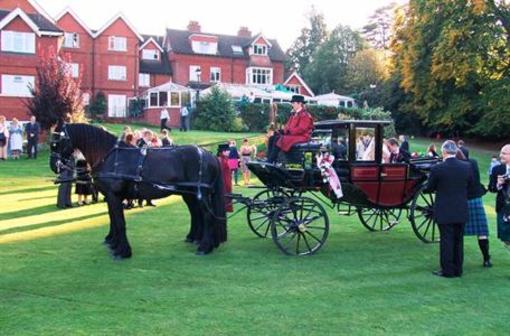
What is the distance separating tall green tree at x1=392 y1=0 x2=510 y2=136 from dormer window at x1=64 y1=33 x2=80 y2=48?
2653cm

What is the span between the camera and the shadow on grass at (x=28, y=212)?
13.0 m

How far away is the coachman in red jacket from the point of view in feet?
31.9

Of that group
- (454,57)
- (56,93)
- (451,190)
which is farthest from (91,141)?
(454,57)

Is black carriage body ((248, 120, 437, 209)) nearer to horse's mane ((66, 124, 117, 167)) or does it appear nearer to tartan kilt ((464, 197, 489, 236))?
tartan kilt ((464, 197, 489, 236))

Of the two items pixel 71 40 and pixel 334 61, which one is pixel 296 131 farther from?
pixel 334 61

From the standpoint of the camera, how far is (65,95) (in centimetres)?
2750

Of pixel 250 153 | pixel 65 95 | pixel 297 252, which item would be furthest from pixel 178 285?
pixel 65 95

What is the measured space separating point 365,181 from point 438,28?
3322 cm

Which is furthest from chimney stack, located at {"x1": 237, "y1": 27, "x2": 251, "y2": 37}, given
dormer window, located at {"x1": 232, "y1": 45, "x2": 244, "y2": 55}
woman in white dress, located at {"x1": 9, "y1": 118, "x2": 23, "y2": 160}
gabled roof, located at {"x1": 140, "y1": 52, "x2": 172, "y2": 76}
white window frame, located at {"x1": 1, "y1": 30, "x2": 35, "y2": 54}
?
woman in white dress, located at {"x1": 9, "y1": 118, "x2": 23, "y2": 160}

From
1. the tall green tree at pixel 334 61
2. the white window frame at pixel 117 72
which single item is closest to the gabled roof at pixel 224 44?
the white window frame at pixel 117 72

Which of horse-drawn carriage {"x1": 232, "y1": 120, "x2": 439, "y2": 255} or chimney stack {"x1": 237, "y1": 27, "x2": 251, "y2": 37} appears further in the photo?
chimney stack {"x1": 237, "y1": 27, "x2": 251, "y2": 37}

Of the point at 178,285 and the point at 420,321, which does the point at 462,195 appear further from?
the point at 178,285

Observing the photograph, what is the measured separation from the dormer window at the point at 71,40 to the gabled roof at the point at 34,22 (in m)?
9.98

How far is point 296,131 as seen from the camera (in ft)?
32.0
